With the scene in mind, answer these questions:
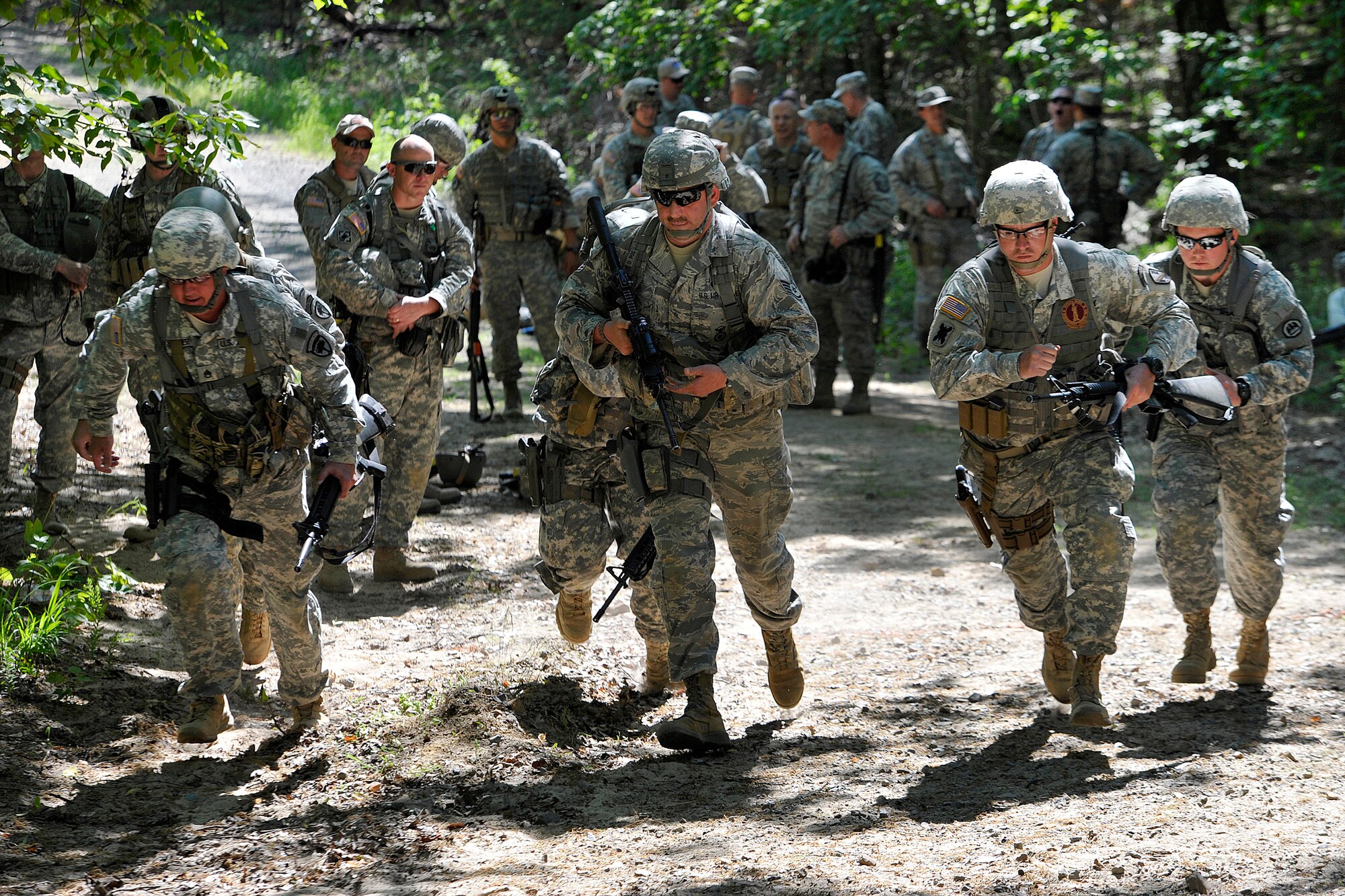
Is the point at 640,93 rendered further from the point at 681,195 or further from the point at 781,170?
the point at 681,195

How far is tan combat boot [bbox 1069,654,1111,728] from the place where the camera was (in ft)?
16.7

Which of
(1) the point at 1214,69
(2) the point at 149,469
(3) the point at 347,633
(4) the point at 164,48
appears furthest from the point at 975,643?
(1) the point at 1214,69

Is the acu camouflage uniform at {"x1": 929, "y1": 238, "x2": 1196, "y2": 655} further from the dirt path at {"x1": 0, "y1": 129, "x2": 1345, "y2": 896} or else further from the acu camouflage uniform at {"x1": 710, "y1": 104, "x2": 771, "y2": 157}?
the acu camouflage uniform at {"x1": 710, "y1": 104, "x2": 771, "y2": 157}

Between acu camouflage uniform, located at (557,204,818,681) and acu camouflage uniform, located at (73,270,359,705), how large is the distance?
0.95 metres

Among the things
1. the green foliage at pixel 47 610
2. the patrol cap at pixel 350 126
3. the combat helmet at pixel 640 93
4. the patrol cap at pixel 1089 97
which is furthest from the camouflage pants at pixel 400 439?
the patrol cap at pixel 1089 97

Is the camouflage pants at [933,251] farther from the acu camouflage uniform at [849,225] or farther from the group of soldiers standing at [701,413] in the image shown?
the group of soldiers standing at [701,413]

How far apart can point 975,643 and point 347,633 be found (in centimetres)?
298

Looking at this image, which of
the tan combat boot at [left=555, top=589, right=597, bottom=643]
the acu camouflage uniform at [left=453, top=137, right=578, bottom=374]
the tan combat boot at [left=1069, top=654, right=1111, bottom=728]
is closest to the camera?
the tan combat boot at [left=1069, top=654, right=1111, bottom=728]

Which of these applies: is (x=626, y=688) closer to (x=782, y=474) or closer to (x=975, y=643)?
(x=782, y=474)

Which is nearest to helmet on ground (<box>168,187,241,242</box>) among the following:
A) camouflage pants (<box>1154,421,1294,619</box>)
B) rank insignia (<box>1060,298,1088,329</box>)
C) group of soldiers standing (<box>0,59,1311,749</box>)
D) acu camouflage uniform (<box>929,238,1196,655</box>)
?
group of soldiers standing (<box>0,59,1311,749</box>)

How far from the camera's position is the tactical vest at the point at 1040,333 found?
16.3 feet

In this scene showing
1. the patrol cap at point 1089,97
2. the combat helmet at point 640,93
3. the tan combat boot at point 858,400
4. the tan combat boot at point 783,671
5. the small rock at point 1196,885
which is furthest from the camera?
the patrol cap at point 1089,97

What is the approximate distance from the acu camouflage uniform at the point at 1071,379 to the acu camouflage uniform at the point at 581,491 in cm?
132

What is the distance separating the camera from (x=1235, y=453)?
5.64 m
